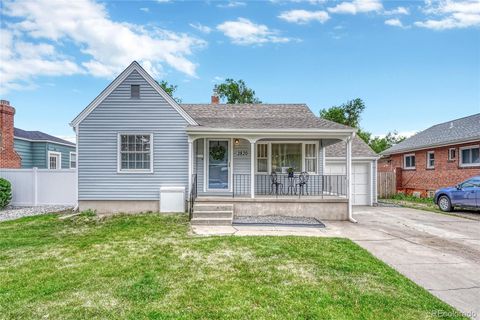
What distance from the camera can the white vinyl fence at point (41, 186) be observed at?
516 inches

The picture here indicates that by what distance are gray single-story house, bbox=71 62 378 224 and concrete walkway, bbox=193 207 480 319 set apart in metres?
1.47

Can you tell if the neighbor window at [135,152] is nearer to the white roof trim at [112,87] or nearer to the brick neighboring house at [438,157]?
the white roof trim at [112,87]

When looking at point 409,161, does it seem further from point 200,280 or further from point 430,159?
point 200,280

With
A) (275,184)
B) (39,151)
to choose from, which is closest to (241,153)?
(275,184)

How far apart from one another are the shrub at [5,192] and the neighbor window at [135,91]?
697cm

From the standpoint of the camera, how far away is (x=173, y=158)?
1058 cm

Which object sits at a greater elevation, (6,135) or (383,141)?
(383,141)

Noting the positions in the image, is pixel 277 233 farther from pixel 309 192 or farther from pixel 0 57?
pixel 0 57

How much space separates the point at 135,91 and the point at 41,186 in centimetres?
687

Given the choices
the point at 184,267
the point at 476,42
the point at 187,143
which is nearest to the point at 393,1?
the point at 476,42

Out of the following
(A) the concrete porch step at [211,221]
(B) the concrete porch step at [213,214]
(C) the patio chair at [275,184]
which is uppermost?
(C) the patio chair at [275,184]

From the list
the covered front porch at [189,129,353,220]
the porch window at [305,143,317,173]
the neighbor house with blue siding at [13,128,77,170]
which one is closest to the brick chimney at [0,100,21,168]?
the neighbor house with blue siding at [13,128,77,170]

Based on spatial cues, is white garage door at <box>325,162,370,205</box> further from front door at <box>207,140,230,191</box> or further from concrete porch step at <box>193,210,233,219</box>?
concrete porch step at <box>193,210,233,219</box>

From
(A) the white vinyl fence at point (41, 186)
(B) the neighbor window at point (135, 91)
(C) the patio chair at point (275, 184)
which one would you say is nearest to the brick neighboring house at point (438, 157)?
(C) the patio chair at point (275, 184)
